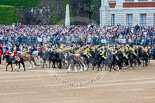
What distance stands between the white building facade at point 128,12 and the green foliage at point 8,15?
47.6ft

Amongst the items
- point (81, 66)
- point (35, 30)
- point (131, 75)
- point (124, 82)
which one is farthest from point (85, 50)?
point (35, 30)

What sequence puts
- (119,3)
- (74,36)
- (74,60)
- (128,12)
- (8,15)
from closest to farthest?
(74,60)
(74,36)
(128,12)
(119,3)
(8,15)

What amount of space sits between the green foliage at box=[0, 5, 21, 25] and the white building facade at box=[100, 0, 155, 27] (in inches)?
572

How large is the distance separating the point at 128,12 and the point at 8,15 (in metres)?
18.8

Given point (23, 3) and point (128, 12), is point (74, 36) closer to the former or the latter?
point (128, 12)

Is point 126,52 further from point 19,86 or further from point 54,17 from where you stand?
point 54,17

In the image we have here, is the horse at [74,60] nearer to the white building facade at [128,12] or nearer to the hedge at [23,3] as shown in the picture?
the white building facade at [128,12]

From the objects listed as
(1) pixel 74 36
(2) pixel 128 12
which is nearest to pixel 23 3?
(2) pixel 128 12

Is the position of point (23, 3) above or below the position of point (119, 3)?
above

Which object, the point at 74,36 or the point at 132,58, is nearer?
the point at 132,58

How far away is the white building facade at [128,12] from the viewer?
77562 millimetres

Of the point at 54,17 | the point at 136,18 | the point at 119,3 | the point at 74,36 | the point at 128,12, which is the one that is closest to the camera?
the point at 74,36

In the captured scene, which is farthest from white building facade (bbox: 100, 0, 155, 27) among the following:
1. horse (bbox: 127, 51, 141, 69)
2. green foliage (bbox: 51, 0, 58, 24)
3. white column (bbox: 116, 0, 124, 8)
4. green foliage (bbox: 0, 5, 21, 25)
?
horse (bbox: 127, 51, 141, 69)

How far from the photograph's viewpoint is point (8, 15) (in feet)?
295
